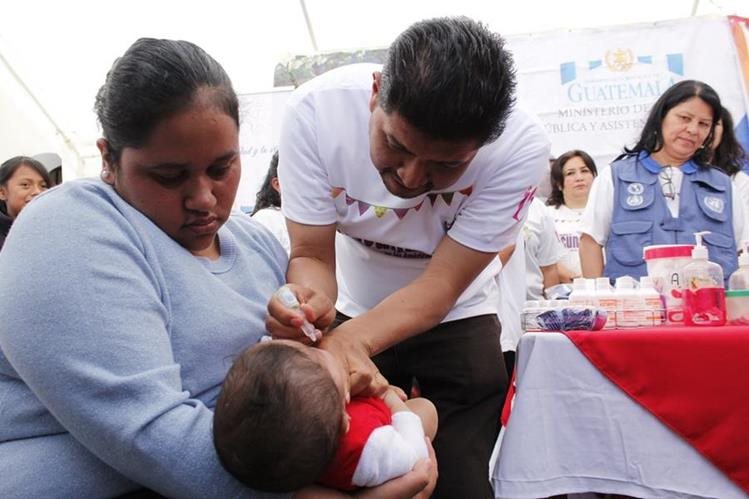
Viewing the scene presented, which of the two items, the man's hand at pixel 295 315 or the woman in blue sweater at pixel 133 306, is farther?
the man's hand at pixel 295 315

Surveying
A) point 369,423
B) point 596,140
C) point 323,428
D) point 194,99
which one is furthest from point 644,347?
point 596,140

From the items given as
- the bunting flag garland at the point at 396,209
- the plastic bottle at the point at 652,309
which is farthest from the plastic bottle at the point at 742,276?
the bunting flag garland at the point at 396,209

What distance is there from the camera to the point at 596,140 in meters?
4.58

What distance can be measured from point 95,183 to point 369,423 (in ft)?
1.84

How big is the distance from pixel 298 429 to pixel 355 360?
29 centimetres

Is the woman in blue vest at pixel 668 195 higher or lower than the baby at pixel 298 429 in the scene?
lower

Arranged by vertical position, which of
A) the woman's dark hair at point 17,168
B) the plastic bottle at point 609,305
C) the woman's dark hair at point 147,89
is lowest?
the plastic bottle at point 609,305

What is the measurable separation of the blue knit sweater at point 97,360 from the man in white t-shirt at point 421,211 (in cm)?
24

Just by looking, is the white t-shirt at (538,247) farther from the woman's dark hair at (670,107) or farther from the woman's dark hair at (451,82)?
the woman's dark hair at (451,82)

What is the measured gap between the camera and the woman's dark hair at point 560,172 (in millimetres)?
4129

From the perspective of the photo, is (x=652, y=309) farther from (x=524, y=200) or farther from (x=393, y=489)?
(x=393, y=489)

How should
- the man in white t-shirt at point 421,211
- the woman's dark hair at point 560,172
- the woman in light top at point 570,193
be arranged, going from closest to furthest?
the man in white t-shirt at point 421,211, the woman in light top at point 570,193, the woman's dark hair at point 560,172

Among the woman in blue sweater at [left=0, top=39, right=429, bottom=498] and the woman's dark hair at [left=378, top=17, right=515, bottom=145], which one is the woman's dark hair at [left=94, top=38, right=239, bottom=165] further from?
the woman's dark hair at [left=378, top=17, right=515, bottom=145]

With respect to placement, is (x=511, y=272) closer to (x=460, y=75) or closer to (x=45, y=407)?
(x=460, y=75)
